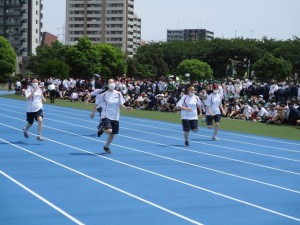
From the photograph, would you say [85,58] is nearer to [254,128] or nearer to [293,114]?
[293,114]

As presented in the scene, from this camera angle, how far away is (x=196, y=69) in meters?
99.1

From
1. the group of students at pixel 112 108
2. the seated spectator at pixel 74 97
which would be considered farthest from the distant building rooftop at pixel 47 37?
the group of students at pixel 112 108

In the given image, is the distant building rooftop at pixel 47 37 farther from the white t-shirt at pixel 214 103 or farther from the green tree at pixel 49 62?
the white t-shirt at pixel 214 103

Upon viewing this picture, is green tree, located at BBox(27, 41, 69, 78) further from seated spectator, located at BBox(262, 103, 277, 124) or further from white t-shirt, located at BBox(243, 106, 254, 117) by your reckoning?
seated spectator, located at BBox(262, 103, 277, 124)

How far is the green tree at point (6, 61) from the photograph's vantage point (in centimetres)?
9106

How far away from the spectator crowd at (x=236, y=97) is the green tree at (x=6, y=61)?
154 feet

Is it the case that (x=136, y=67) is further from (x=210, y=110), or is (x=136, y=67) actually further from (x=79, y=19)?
(x=210, y=110)

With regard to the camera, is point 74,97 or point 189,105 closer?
point 189,105

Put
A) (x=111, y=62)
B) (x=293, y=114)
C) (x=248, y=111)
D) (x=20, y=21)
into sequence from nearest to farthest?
(x=293, y=114) < (x=248, y=111) < (x=111, y=62) < (x=20, y=21)

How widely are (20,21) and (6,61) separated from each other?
44.9 metres

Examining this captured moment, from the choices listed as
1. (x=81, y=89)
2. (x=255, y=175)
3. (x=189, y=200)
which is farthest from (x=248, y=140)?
(x=81, y=89)

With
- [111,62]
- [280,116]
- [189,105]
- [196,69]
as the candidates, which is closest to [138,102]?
[280,116]

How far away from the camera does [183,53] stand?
112 metres

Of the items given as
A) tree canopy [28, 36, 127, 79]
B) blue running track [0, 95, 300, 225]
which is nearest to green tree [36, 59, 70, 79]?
tree canopy [28, 36, 127, 79]
